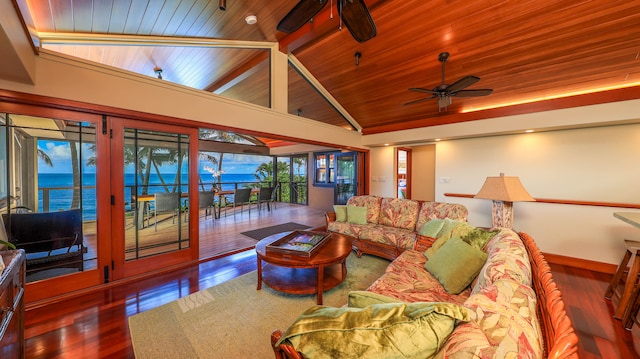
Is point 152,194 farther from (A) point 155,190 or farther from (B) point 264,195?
(B) point 264,195

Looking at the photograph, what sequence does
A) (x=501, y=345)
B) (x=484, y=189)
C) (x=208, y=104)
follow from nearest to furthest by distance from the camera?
(x=501, y=345) → (x=484, y=189) → (x=208, y=104)

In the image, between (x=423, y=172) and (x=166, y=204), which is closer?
(x=166, y=204)

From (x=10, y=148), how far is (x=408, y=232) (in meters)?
4.47

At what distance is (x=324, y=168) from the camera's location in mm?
7918

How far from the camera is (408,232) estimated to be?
11.0ft

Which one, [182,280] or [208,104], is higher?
[208,104]

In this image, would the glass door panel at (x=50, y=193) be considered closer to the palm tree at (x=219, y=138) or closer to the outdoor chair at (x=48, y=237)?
the outdoor chair at (x=48, y=237)

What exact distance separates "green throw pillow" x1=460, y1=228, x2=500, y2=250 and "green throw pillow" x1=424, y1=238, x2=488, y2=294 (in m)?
0.12

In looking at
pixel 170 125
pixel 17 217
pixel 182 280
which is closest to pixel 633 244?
pixel 182 280

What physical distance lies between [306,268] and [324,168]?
5.65 m

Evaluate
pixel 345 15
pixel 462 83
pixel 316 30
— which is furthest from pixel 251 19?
pixel 462 83

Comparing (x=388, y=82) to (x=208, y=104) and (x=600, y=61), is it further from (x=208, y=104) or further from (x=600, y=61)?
(x=208, y=104)

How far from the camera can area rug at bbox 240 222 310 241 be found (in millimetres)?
4606

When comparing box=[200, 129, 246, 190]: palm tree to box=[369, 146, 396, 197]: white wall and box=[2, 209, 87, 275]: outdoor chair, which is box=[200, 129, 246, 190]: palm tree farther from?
box=[2, 209, 87, 275]: outdoor chair
